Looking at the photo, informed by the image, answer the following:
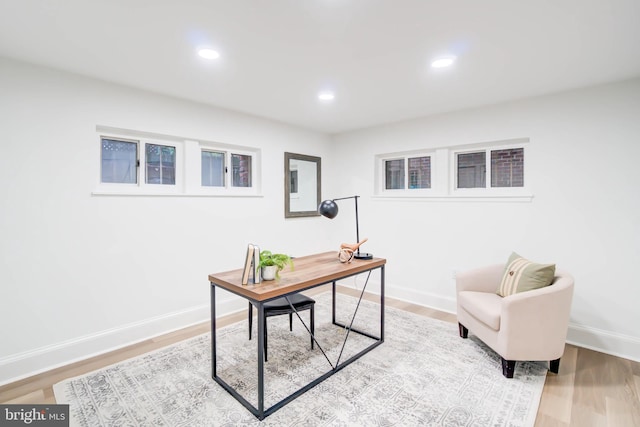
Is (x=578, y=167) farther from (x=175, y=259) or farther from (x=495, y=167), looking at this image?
(x=175, y=259)

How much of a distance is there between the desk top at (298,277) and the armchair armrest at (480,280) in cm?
82

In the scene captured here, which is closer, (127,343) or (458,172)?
(127,343)

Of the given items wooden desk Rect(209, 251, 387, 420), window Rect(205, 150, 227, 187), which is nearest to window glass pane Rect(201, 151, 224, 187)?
window Rect(205, 150, 227, 187)

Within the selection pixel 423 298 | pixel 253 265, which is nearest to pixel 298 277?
pixel 253 265

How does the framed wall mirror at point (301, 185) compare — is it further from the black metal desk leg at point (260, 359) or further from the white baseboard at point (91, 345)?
the black metal desk leg at point (260, 359)

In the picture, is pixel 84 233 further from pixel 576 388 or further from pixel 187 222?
pixel 576 388

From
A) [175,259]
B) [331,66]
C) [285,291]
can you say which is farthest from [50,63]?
[285,291]

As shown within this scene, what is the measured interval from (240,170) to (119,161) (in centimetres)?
131

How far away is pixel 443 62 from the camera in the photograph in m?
2.33

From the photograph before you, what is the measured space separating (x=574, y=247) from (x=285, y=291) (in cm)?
277

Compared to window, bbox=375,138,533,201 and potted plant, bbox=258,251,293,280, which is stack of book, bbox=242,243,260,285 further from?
window, bbox=375,138,533,201

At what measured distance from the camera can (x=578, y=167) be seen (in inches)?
113

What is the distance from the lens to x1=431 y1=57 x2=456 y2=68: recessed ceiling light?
7.49 ft

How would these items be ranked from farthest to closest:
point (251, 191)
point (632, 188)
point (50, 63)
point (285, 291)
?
point (251, 191) → point (632, 188) → point (50, 63) → point (285, 291)
